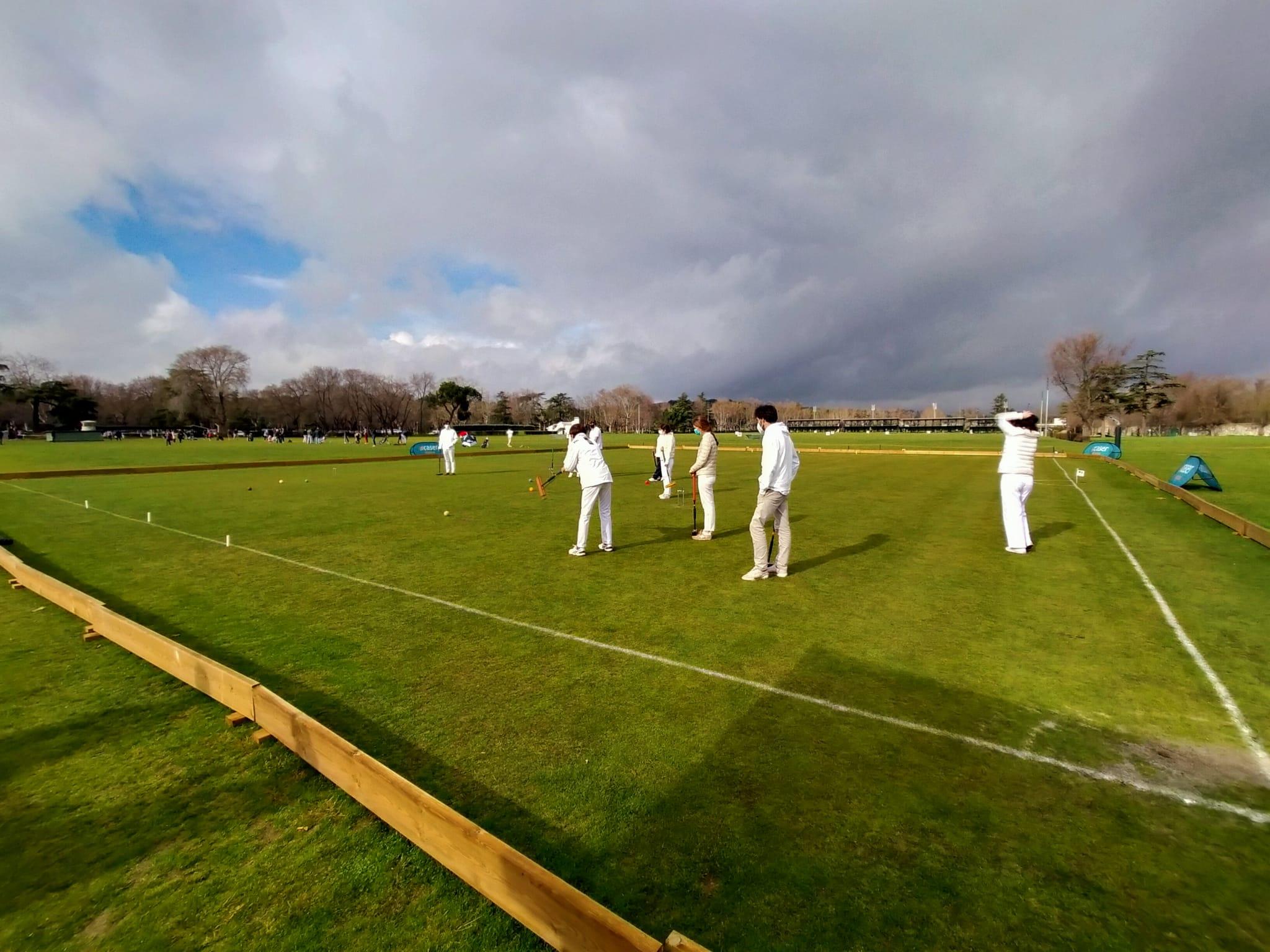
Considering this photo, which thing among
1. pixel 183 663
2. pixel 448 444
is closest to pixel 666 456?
pixel 448 444

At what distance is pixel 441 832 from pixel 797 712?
9.21 feet

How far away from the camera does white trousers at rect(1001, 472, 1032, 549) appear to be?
9633mm

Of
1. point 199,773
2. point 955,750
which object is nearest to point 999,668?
point 955,750

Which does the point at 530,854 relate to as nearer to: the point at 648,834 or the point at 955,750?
→ the point at 648,834

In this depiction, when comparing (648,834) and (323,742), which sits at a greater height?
(323,742)

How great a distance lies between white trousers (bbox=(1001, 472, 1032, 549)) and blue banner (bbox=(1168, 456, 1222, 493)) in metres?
14.5

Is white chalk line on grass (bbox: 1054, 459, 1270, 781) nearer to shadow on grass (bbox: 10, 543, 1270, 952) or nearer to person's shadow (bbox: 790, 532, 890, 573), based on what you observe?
shadow on grass (bbox: 10, 543, 1270, 952)

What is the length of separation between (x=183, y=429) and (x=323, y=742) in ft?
412

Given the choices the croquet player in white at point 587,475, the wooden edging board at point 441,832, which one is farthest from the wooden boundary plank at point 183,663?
the croquet player in white at point 587,475

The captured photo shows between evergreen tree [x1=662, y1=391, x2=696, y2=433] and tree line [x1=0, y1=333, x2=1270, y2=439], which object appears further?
evergreen tree [x1=662, y1=391, x2=696, y2=433]

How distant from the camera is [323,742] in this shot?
11.5ft

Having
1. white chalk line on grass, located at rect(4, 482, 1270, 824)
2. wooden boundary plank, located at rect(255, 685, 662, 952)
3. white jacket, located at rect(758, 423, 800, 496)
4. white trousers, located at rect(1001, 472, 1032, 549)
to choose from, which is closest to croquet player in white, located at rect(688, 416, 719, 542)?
white jacket, located at rect(758, 423, 800, 496)

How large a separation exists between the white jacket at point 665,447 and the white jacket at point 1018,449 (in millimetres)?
8623

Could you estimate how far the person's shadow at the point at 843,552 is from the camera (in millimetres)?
9242
